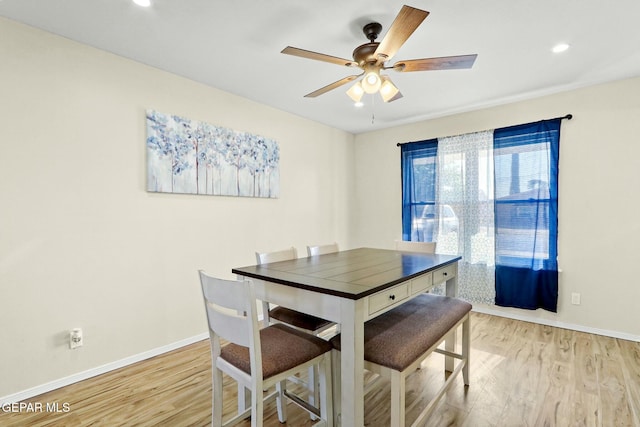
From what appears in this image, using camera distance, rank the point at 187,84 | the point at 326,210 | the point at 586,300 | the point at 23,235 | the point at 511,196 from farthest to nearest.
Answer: the point at 326,210 → the point at 511,196 → the point at 586,300 → the point at 187,84 → the point at 23,235

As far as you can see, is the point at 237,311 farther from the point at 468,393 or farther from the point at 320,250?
the point at 468,393

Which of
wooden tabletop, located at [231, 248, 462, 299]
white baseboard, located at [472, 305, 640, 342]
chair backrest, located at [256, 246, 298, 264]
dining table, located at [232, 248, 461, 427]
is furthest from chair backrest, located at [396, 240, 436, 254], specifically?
white baseboard, located at [472, 305, 640, 342]

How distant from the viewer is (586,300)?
10.0 feet

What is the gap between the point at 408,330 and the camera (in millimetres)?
1673

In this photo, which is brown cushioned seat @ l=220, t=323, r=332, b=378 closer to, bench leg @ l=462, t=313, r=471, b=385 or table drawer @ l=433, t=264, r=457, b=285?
table drawer @ l=433, t=264, r=457, b=285

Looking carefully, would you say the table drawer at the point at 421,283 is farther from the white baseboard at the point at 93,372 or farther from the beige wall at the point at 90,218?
the white baseboard at the point at 93,372

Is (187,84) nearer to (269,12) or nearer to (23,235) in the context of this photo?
(269,12)

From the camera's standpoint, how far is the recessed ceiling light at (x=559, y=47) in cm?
226

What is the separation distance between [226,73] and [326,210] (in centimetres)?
220

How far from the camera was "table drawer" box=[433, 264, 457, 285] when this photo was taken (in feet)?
6.63

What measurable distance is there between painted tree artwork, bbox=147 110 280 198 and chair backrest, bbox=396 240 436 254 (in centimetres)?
152

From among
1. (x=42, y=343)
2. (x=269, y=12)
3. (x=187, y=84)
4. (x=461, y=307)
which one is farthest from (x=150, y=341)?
(x=269, y=12)

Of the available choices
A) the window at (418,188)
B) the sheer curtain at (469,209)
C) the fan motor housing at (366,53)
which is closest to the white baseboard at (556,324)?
the sheer curtain at (469,209)

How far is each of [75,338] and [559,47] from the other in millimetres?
4052
